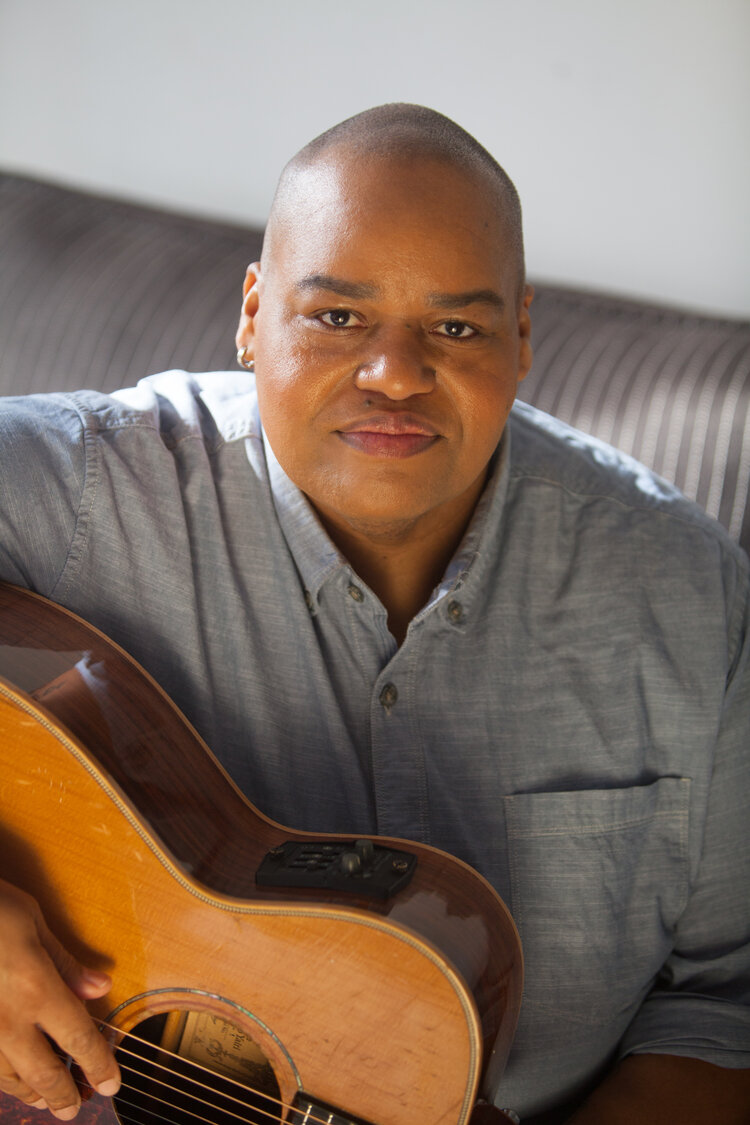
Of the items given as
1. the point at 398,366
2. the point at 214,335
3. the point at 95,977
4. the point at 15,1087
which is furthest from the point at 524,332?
the point at 15,1087

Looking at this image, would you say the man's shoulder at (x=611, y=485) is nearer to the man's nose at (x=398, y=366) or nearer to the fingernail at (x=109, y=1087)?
the man's nose at (x=398, y=366)

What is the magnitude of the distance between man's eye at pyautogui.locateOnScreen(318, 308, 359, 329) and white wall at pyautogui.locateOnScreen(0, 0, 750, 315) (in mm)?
708

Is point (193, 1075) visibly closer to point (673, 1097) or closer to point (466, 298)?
point (673, 1097)

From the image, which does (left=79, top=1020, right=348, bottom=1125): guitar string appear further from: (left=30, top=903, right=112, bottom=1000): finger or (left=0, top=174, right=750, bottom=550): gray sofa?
(left=0, top=174, right=750, bottom=550): gray sofa

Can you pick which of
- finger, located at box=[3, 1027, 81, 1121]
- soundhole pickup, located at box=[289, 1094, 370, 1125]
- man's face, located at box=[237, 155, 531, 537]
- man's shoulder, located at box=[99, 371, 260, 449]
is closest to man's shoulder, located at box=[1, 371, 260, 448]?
man's shoulder, located at box=[99, 371, 260, 449]

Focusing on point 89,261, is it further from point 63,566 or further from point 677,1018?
point 677,1018

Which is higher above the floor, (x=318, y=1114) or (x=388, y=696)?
(x=388, y=696)

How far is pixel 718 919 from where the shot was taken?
3.95 ft

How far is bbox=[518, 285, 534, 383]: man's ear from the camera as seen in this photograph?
127 cm

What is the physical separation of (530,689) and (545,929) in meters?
0.26

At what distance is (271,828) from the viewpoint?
1.02m

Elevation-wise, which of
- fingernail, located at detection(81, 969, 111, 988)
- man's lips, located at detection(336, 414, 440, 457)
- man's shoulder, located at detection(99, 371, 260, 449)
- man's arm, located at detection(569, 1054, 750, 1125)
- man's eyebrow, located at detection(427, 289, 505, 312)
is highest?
man's eyebrow, located at detection(427, 289, 505, 312)

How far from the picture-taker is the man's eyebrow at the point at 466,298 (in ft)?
3.56

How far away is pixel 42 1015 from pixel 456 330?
78 centimetres
